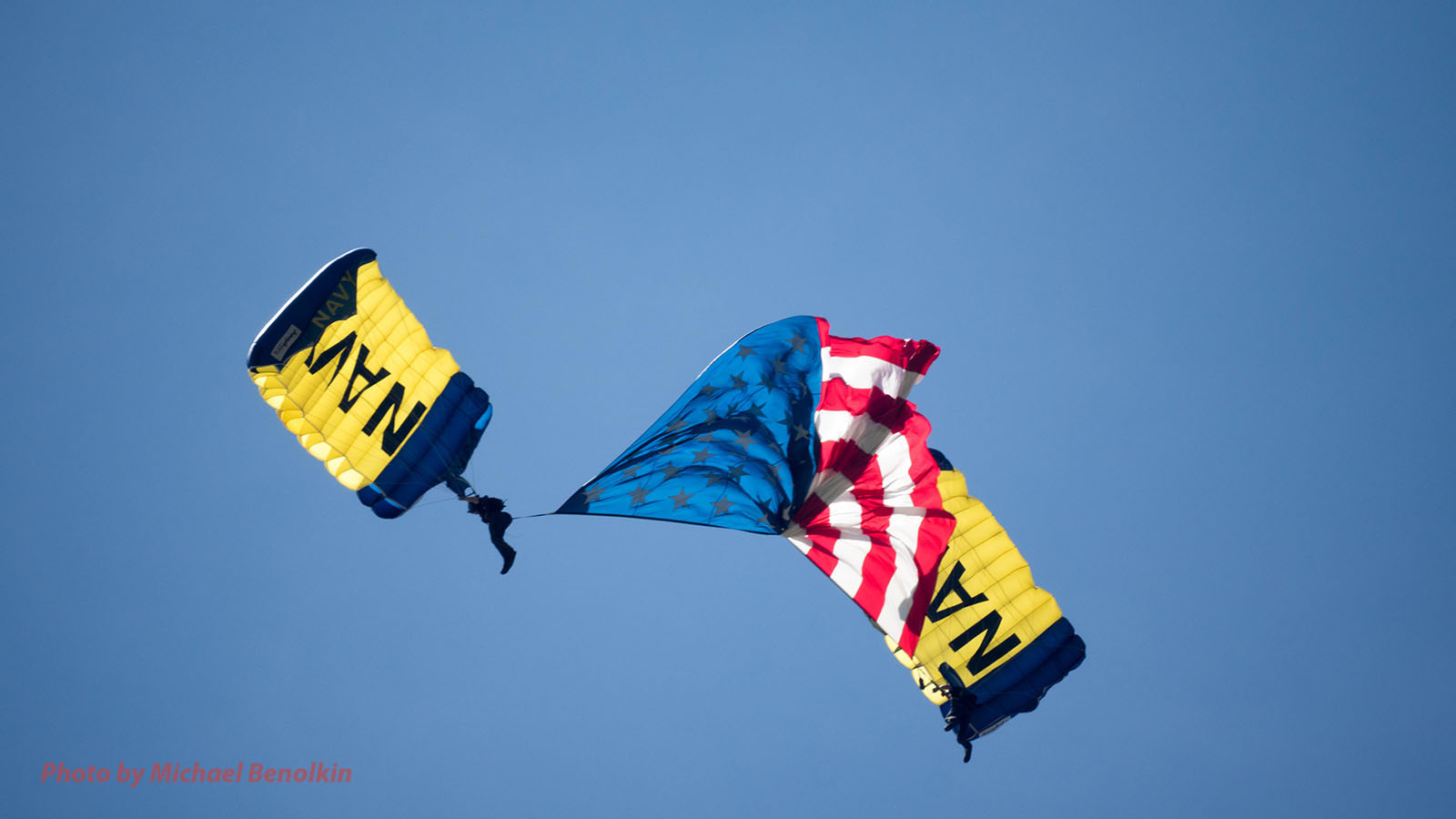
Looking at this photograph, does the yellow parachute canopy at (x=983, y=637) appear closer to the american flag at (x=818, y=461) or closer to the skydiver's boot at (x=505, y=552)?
the american flag at (x=818, y=461)

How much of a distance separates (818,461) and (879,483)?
1070mm

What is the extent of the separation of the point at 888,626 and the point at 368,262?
32.7 ft

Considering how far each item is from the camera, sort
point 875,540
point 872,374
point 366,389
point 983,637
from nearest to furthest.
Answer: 1. point 366,389
2. point 875,540
3. point 872,374
4. point 983,637

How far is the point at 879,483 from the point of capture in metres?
19.3

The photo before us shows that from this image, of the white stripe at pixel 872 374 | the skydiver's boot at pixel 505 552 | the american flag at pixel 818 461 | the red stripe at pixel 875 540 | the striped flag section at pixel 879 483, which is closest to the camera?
the skydiver's boot at pixel 505 552

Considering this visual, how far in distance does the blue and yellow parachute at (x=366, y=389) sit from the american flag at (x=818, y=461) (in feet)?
8.84

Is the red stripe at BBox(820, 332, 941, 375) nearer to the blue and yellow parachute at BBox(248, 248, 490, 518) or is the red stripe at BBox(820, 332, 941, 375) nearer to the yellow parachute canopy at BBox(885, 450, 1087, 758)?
the yellow parachute canopy at BBox(885, 450, 1087, 758)

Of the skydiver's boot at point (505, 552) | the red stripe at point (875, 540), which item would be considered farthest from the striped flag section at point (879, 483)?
the skydiver's boot at point (505, 552)

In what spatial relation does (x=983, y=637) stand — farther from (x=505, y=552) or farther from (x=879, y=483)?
(x=505, y=552)

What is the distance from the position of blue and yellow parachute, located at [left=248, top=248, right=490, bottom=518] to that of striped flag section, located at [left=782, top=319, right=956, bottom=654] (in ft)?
18.5

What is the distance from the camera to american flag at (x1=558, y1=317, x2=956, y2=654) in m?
18.1

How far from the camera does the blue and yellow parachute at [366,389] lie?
17.0 meters

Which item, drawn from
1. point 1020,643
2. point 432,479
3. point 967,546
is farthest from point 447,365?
point 1020,643

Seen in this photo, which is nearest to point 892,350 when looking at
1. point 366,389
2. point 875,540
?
point 875,540
